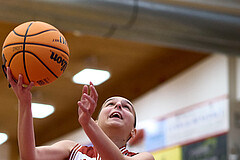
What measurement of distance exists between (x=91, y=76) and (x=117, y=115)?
344 inches

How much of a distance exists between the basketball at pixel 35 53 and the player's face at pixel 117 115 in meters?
0.52

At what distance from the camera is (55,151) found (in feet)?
12.8

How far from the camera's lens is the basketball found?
3674 mm

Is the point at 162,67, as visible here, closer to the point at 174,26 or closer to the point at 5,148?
the point at 174,26

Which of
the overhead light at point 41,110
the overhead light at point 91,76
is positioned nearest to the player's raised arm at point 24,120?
the overhead light at point 91,76

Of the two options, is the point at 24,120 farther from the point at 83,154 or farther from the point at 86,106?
the point at 83,154

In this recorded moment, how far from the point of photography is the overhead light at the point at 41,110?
15.5m

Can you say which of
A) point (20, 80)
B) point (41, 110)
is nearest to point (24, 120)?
point (20, 80)

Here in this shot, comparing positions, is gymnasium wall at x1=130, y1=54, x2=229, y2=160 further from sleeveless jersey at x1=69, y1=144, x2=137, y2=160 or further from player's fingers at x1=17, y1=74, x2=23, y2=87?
player's fingers at x1=17, y1=74, x2=23, y2=87

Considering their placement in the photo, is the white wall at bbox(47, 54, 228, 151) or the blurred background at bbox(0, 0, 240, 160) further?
the white wall at bbox(47, 54, 228, 151)

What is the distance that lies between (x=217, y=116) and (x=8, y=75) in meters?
7.27

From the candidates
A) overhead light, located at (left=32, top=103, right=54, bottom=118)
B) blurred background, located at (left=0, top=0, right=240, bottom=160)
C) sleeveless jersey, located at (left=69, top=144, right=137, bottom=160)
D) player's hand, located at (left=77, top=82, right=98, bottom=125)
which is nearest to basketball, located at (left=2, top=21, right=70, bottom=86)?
player's hand, located at (left=77, top=82, right=98, bottom=125)

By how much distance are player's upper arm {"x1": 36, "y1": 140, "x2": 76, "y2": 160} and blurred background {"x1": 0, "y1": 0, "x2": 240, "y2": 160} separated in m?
3.87

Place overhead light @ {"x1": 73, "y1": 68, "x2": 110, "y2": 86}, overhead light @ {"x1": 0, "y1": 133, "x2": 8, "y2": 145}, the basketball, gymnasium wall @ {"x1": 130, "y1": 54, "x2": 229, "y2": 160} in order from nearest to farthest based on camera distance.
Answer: the basketball < gymnasium wall @ {"x1": 130, "y1": 54, "x2": 229, "y2": 160} < overhead light @ {"x1": 73, "y1": 68, "x2": 110, "y2": 86} < overhead light @ {"x1": 0, "y1": 133, "x2": 8, "y2": 145}
